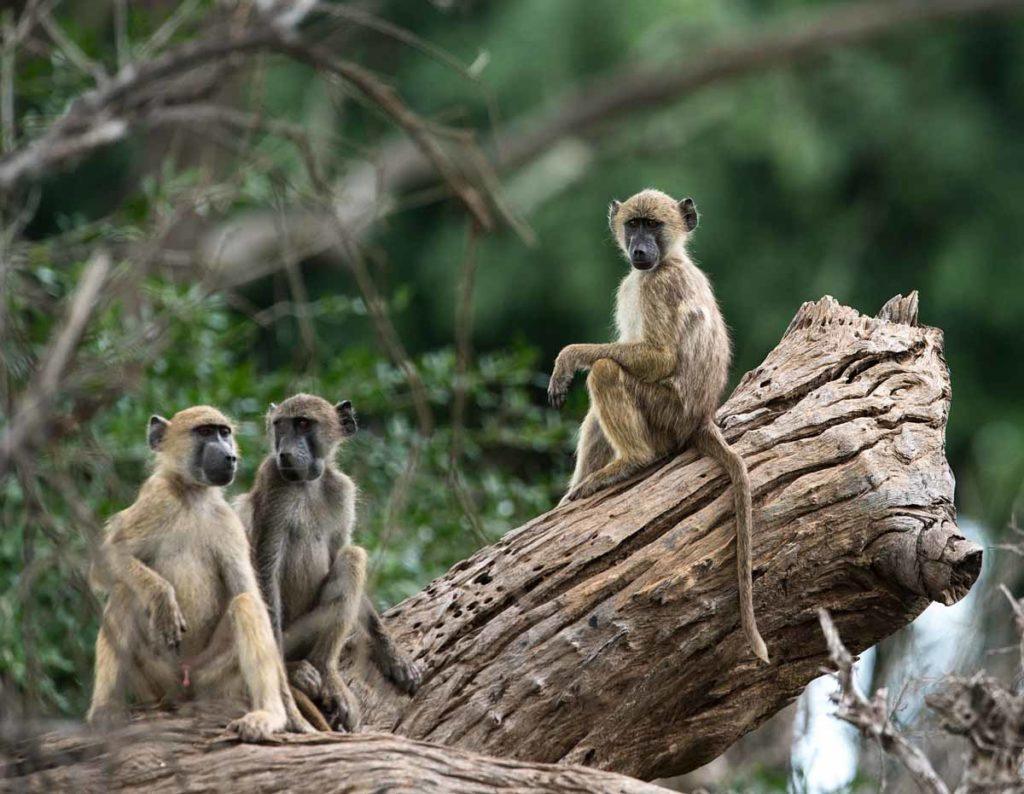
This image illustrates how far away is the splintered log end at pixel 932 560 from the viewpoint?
6.50m

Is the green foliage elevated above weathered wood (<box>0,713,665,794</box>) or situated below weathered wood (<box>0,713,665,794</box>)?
above

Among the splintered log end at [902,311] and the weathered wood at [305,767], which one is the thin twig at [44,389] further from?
the splintered log end at [902,311]

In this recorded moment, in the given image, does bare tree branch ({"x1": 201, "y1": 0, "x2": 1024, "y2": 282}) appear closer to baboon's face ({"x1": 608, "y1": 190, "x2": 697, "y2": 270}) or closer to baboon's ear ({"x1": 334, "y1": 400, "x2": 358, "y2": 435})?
baboon's face ({"x1": 608, "y1": 190, "x2": 697, "y2": 270})

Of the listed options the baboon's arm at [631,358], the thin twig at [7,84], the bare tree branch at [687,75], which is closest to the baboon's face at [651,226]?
the baboon's arm at [631,358]

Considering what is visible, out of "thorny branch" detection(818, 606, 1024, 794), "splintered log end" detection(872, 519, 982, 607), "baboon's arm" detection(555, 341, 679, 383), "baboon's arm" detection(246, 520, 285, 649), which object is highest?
"baboon's arm" detection(555, 341, 679, 383)

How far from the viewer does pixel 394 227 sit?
22875mm

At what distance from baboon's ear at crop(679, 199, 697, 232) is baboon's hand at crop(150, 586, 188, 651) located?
365cm

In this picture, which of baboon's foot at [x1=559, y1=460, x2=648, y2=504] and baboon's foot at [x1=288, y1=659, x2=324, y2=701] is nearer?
baboon's foot at [x1=288, y1=659, x2=324, y2=701]

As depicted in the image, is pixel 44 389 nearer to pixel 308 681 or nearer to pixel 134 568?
pixel 134 568

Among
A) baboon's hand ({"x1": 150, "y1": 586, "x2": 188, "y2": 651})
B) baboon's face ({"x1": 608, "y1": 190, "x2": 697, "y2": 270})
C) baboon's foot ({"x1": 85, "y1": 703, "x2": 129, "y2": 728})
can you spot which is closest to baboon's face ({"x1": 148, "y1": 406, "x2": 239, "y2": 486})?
baboon's hand ({"x1": 150, "y1": 586, "x2": 188, "y2": 651})

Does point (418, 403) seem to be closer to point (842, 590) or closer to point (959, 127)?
point (842, 590)

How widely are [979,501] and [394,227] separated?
1342 centimetres

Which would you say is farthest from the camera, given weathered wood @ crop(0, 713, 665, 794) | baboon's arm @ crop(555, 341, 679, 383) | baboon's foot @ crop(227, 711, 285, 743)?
baboon's arm @ crop(555, 341, 679, 383)

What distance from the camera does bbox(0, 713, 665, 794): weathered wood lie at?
18.8ft
